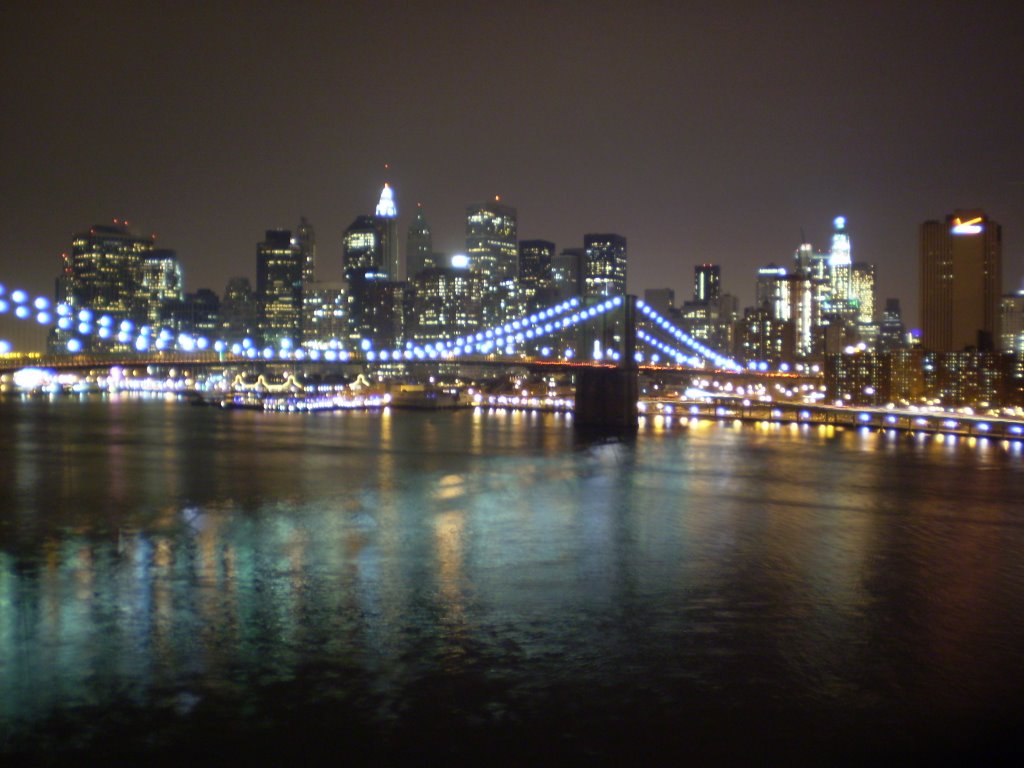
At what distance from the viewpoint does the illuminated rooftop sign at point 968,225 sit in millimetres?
71438

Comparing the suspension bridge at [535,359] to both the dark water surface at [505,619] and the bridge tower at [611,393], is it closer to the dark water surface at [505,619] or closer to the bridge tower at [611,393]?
the bridge tower at [611,393]

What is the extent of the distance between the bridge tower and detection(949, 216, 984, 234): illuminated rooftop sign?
44.0 m

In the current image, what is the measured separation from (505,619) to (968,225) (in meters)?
71.3

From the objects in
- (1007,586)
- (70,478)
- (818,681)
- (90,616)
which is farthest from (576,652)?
(70,478)

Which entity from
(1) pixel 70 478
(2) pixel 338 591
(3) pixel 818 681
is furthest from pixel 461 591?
(1) pixel 70 478

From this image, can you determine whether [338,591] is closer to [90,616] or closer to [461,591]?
[461,591]

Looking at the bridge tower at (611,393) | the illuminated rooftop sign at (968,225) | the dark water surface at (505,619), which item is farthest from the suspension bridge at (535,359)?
the illuminated rooftop sign at (968,225)

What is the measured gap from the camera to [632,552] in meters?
12.5

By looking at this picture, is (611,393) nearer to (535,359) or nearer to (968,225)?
(535,359)

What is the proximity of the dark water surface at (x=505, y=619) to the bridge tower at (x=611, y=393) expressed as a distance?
52.6ft

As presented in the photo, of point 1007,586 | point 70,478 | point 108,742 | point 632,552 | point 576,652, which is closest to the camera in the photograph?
point 108,742

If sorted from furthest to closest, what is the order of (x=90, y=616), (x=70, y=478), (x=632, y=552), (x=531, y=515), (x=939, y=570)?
(x=70, y=478), (x=531, y=515), (x=632, y=552), (x=939, y=570), (x=90, y=616)

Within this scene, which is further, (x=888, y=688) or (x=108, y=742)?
(x=888, y=688)

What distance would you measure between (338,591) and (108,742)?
12.5ft
